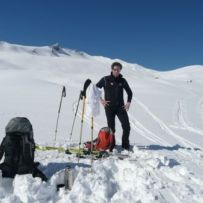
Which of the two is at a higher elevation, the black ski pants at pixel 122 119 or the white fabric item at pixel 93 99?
the white fabric item at pixel 93 99

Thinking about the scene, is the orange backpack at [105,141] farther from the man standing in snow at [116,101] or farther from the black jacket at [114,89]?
the black jacket at [114,89]

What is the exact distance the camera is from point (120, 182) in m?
7.06

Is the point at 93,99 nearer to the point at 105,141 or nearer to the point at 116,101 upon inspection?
the point at 116,101

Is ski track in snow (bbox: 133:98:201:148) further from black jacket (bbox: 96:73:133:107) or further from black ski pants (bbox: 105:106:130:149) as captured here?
black jacket (bbox: 96:73:133:107)

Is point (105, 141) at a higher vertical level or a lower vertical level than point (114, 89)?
lower

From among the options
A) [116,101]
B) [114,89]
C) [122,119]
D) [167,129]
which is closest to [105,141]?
[122,119]

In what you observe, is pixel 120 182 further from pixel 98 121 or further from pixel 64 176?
pixel 98 121

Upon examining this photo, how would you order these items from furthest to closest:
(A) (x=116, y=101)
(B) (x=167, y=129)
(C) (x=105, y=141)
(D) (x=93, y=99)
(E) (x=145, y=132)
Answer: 1. (B) (x=167, y=129)
2. (E) (x=145, y=132)
3. (A) (x=116, y=101)
4. (C) (x=105, y=141)
5. (D) (x=93, y=99)

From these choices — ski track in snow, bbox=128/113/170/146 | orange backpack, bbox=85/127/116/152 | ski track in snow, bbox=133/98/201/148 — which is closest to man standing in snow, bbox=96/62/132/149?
orange backpack, bbox=85/127/116/152

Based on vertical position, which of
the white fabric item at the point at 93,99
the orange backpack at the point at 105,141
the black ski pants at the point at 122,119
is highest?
the white fabric item at the point at 93,99

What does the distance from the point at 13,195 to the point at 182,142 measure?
338 inches

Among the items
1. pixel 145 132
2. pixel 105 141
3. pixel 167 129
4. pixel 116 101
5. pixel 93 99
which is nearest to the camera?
pixel 93 99

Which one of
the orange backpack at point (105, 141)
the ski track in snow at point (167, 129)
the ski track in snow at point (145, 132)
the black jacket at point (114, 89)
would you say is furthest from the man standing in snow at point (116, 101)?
the ski track in snow at point (167, 129)

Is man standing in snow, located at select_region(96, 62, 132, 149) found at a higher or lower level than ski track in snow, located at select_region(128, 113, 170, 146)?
higher
